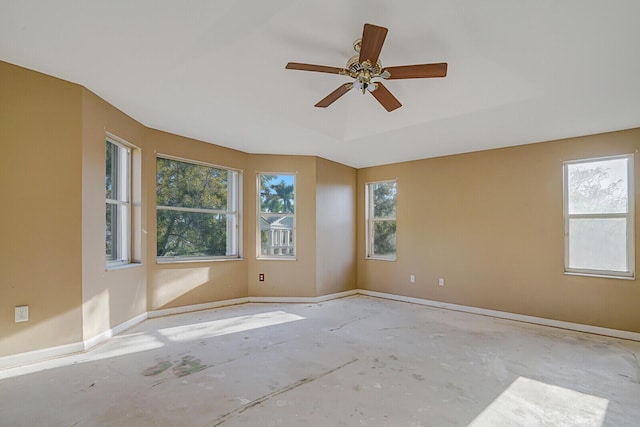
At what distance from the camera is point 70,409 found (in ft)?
6.75

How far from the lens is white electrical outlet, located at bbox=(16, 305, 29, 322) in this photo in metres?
2.61

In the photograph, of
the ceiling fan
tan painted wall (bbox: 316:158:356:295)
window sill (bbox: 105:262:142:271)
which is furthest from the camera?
tan painted wall (bbox: 316:158:356:295)

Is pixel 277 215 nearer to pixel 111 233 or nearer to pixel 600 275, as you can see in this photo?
pixel 111 233

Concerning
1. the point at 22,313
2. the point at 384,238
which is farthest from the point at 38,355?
the point at 384,238

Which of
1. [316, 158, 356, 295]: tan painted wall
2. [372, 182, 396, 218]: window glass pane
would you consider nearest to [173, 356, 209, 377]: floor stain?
[316, 158, 356, 295]: tan painted wall

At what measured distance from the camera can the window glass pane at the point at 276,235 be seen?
5.18 m

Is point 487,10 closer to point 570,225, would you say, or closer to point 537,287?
point 570,225

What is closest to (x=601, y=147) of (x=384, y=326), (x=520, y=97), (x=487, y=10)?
(x=520, y=97)

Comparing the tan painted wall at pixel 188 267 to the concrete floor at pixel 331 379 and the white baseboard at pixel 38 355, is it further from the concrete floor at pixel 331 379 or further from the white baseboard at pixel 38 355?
the white baseboard at pixel 38 355

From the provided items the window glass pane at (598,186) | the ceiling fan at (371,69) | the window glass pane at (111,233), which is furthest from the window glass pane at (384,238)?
the window glass pane at (111,233)

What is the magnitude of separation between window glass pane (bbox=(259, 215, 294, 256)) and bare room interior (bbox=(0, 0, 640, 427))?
0.11 ft

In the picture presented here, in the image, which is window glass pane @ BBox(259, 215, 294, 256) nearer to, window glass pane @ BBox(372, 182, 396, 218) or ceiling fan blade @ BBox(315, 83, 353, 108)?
window glass pane @ BBox(372, 182, 396, 218)

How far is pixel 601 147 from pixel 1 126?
235 inches

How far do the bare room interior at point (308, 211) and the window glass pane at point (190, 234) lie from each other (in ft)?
0.08
